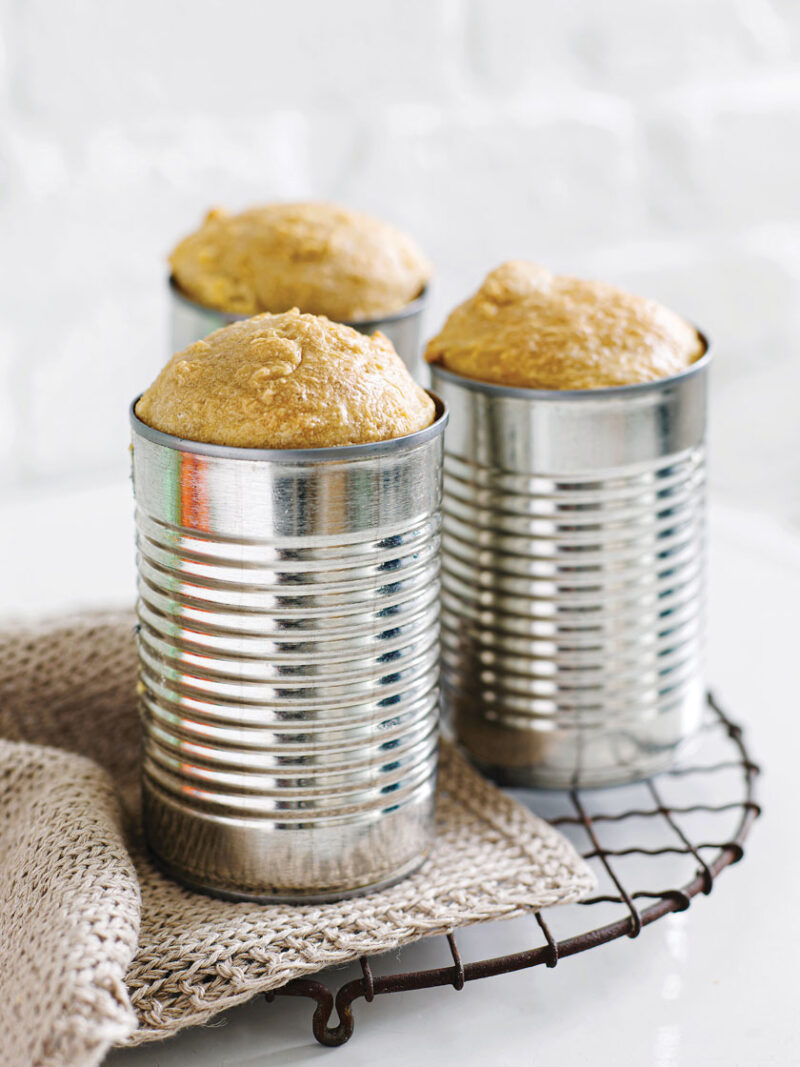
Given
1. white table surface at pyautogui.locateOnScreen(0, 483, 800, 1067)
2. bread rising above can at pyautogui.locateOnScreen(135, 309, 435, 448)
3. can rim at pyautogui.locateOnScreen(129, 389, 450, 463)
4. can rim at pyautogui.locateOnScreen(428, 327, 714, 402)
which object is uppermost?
bread rising above can at pyautogui.locateOnScreen(135, 309, 435, 448)

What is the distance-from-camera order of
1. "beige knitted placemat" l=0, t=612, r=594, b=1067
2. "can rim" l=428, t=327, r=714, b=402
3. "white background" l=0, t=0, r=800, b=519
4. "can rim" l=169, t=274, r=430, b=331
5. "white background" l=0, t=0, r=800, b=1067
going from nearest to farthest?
1. "beige knitted placemat" l=0, t=612, r=594, b=1067
2. "can rim" l=428, t=327, r=714, b=402
3. "can rim" l=169, t=274, r=430, b=331
4. "white background" l=0, t=0, r=800, b=1067
5. "white background" l=0, t=0, r=800, b=519

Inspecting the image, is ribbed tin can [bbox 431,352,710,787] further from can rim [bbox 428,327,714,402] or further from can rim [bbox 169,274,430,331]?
can rim [bbox 169,274,430,331]

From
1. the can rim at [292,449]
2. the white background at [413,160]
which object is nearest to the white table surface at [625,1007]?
the can rim at [292,449]

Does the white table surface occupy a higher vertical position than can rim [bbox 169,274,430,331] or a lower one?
lower

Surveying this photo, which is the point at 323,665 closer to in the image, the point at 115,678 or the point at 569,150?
the point at 115,678

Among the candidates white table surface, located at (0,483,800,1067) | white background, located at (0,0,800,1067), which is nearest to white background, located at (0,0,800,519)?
white background, located at (0,0,800,1067)

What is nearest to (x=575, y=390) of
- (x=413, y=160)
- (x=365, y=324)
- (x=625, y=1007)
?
(x=365, y=324)

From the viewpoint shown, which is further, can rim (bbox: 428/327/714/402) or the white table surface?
can rim (bbox: 428/327/714/402)

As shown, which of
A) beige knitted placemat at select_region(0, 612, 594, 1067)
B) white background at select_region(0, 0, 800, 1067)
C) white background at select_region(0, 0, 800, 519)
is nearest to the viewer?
beige knitted placemat at select_region(0, 612, 594, 1067)
